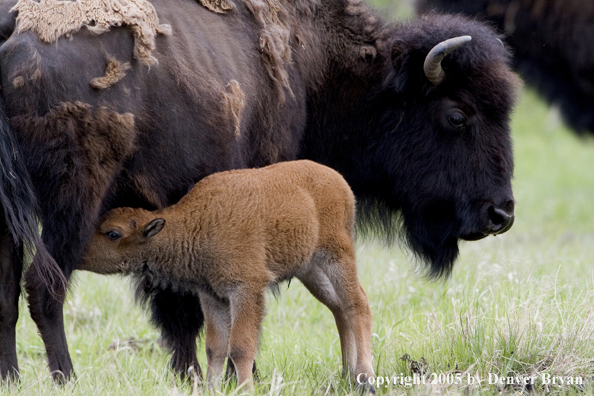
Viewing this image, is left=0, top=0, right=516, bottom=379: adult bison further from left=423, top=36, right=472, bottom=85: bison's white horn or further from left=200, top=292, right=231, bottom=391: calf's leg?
left=200, top=292, right=231, bottom=391: calf's leg

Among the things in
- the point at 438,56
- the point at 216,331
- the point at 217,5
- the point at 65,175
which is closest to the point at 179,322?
the point at 216,331

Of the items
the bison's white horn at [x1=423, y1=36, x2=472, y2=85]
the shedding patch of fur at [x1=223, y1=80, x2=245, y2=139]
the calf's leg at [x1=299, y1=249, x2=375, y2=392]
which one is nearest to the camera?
the calf's leg at [x1=299, y1=249, x2=375, y2=392]

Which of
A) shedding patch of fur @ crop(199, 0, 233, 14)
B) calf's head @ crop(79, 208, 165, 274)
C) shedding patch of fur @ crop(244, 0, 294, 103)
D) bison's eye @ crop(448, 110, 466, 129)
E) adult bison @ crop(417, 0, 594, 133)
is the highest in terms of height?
shedding patch of fur @ crop(199, 0, 233, 14)

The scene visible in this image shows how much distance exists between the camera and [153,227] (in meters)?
3.56

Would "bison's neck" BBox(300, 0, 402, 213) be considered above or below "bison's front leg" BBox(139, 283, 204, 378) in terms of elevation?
above

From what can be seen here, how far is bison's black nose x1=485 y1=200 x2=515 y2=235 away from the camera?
14.8 feet

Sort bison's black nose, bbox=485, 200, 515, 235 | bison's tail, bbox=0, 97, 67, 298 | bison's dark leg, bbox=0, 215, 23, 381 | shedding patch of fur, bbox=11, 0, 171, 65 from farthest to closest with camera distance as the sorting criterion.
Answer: bison's black nose, bbox=485, 200, 515, 235
bison's dark leg, bbox=0, 215, 23, 381
shedding patch of fur, bbox=11, 0, 171, 65
bison's tail, bbox=0, 97, 67, 298

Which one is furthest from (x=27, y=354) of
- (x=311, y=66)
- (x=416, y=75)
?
(x=416, y=75)

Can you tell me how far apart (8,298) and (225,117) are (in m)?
1.30

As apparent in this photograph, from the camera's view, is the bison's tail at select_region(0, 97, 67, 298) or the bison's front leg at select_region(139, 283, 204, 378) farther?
the bison's front leg at select_region(139, 283, 204, 378)

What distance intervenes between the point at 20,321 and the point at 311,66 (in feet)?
8.71

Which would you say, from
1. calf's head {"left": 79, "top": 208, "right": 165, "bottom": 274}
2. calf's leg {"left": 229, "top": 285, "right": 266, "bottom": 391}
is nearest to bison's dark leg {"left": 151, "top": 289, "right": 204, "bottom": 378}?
calf's head {"left": 79, "top": 208, "right": 165, "bottom": 274}

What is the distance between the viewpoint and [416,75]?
15.2ft

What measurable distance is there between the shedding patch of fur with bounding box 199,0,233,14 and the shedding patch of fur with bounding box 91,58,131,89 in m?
0.78
